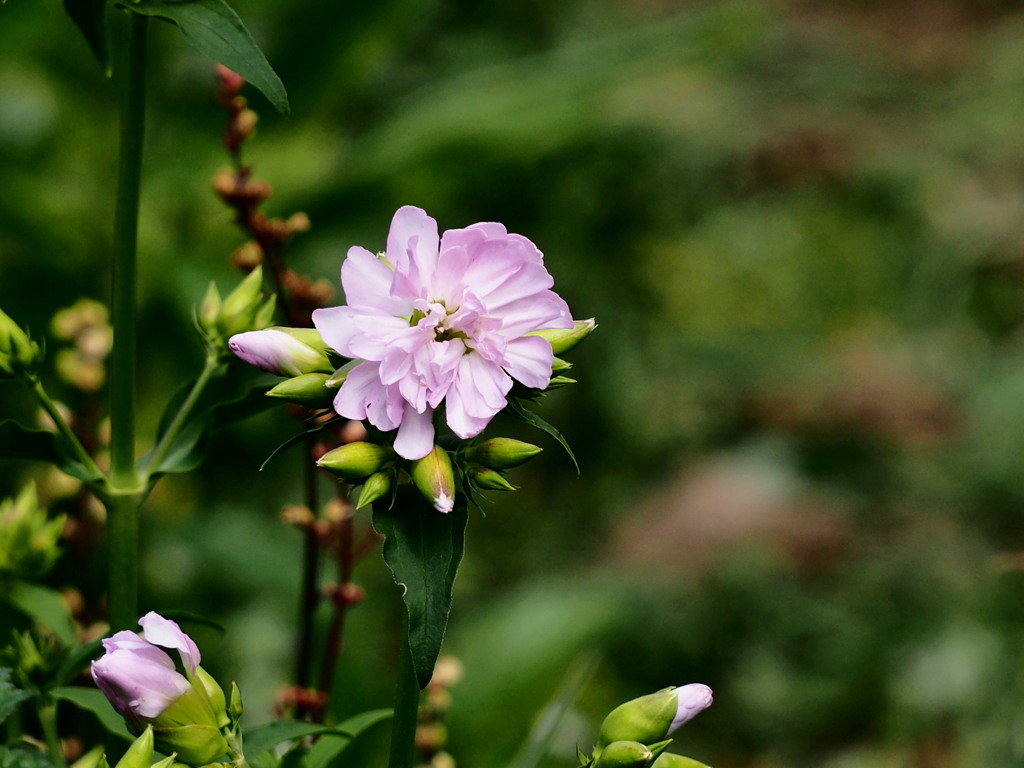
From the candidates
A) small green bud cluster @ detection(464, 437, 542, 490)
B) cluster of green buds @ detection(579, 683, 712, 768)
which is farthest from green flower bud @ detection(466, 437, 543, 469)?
cluster of green buds @ detection(579, 683, 712, 768)

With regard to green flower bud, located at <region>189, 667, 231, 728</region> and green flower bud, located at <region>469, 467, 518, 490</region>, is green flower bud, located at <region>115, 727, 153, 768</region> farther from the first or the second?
green flower bud, located at <region>469, 467, 518, 490</region>

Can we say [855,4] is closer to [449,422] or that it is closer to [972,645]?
[972,645]

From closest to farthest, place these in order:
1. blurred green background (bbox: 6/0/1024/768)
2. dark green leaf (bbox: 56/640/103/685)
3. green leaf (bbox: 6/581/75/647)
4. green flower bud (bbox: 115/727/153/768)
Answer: green flower bud (bbox: 115/727/153/768) < dark green leaf (bbox: 56/640/103/685) < green leaf (bbox: 6/581/75/647) < blurred green background (bbox: 6/0/1024/768)

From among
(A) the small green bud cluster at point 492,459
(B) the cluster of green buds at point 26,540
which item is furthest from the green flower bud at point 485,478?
(B) the cluster of green buds at point 26,540

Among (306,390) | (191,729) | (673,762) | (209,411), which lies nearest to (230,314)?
(209,411)

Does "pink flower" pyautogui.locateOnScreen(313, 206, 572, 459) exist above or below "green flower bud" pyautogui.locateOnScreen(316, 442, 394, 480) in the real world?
above
